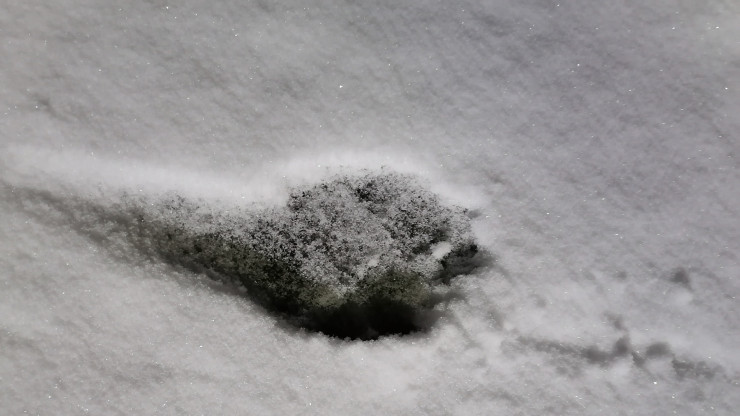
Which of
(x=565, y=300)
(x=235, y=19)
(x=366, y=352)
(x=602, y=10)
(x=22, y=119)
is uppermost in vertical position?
(x=602, y=10)

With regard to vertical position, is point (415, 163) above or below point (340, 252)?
above

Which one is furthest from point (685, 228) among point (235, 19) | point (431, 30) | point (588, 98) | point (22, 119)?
point (22, 119)

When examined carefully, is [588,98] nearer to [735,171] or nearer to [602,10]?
[602,10]

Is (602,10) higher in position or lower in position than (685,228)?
higher
